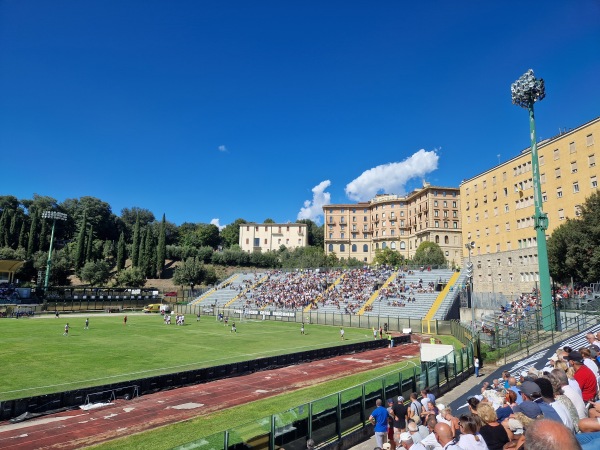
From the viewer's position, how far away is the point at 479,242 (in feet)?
222

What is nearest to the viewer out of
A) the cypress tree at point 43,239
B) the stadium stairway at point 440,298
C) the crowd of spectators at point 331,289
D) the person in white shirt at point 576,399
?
the person in white shirt at point 576,399

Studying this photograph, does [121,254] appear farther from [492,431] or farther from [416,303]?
[492,431]

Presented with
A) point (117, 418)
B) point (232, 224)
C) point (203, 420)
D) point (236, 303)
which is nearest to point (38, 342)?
point (117, 418)

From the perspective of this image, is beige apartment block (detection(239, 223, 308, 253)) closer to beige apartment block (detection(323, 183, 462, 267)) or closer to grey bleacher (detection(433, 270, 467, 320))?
beige apartment block (detection(323, 183, 462, 267))

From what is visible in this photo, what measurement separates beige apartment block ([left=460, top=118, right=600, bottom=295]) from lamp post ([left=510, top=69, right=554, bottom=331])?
16361mm

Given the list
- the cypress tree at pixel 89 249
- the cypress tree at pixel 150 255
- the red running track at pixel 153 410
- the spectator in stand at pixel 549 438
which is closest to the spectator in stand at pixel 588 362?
the spectator in stand at pixel 549 438

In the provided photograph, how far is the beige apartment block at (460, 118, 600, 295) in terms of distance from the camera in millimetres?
49375

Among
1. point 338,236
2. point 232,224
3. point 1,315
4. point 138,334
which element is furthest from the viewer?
point 232,224

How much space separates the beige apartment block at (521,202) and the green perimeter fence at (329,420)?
3784cm

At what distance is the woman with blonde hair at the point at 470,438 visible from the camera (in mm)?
6324

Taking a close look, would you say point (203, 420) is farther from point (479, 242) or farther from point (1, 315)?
point (479, 242)

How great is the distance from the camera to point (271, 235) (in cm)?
13738

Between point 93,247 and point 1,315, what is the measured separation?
4756 cm

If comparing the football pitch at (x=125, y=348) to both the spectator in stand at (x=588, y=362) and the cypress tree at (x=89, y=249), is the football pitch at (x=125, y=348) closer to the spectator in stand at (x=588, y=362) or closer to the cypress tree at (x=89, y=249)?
the spectator in stand at (x=588, y=362)
